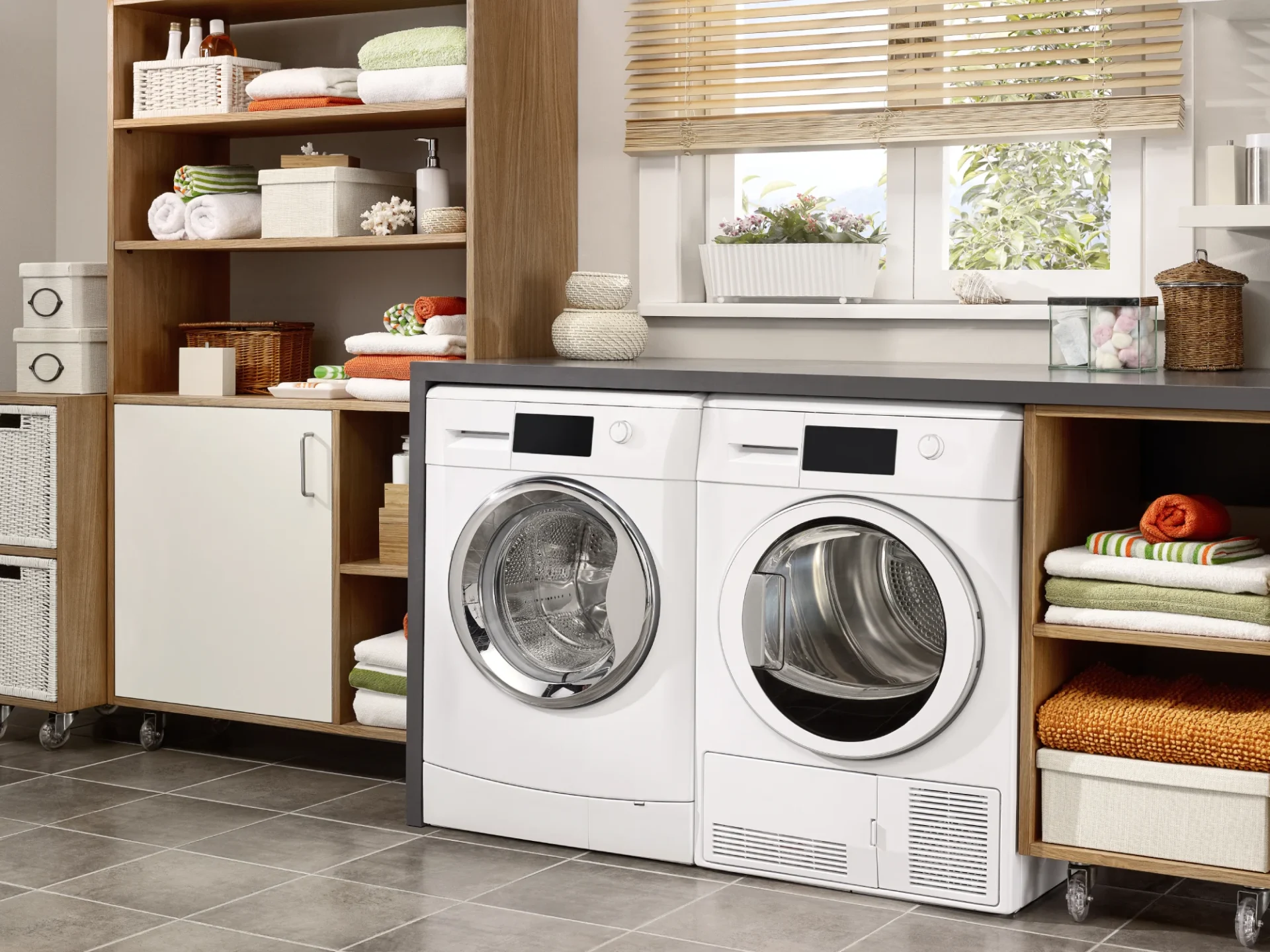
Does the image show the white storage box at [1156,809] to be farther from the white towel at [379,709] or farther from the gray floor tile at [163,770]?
the gray floor tile at [163,770]

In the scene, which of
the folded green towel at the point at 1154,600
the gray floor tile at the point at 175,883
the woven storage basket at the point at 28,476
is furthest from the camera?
the woven storage basket at the point at 28,476

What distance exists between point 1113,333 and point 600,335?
3.44ft

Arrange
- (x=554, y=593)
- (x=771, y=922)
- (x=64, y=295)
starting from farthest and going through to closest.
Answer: (x=64, y=295) → (x=554, y=593) → (x=771, y=922)

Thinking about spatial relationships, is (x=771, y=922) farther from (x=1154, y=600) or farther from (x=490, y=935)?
(x=1154, y=600)

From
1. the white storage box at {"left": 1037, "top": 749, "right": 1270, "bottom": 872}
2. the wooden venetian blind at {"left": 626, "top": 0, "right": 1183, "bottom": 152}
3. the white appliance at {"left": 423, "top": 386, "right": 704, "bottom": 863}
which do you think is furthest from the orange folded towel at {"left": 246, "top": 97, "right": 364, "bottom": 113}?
the white storage box at {"left": 1037, "top": 749, "right": 1270, "bottom": 872}

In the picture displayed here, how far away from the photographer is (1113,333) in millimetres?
2809

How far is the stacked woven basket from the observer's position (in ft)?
10.8

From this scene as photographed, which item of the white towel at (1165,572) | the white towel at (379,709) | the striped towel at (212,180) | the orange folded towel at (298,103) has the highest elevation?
the orange folded towel at (298,103)

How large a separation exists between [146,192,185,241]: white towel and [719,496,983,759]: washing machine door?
171 cm

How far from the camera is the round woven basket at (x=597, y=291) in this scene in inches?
132

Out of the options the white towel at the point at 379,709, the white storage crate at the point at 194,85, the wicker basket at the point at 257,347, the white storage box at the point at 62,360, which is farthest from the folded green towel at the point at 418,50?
the white towel at the point at 379,709

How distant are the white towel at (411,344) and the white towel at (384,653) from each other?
0.62 meters

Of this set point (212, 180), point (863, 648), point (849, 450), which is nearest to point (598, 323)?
point (849, 450)

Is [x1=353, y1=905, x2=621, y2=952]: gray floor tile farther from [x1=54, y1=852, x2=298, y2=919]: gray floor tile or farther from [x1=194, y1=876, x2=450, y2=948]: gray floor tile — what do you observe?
[x1=54, y1=852, x2=298, y2=919]: gray floor tile
